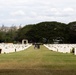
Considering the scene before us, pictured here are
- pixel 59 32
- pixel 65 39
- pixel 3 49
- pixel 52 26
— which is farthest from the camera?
pixel 52 26

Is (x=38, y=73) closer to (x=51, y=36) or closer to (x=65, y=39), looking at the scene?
(x=65, y=39)

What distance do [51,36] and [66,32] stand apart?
27.2 ft

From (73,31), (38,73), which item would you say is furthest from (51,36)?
(38,73)

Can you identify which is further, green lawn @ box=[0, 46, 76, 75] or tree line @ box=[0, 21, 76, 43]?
tree line @ box=[0, 21, 76, 43]

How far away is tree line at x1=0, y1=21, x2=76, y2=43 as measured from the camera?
456 ft

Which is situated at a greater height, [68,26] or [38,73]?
[68,26]

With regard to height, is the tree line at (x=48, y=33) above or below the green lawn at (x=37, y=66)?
above

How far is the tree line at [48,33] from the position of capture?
139 metres

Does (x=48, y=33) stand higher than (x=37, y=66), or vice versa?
(x=48, y=33)

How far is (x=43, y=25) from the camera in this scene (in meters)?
160

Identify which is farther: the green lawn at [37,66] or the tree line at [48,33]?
the tree line at [48,33]

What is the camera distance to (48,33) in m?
151

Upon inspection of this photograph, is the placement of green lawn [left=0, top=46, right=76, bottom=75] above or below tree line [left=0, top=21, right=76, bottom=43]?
below

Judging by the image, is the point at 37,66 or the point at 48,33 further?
the point at 48,33
